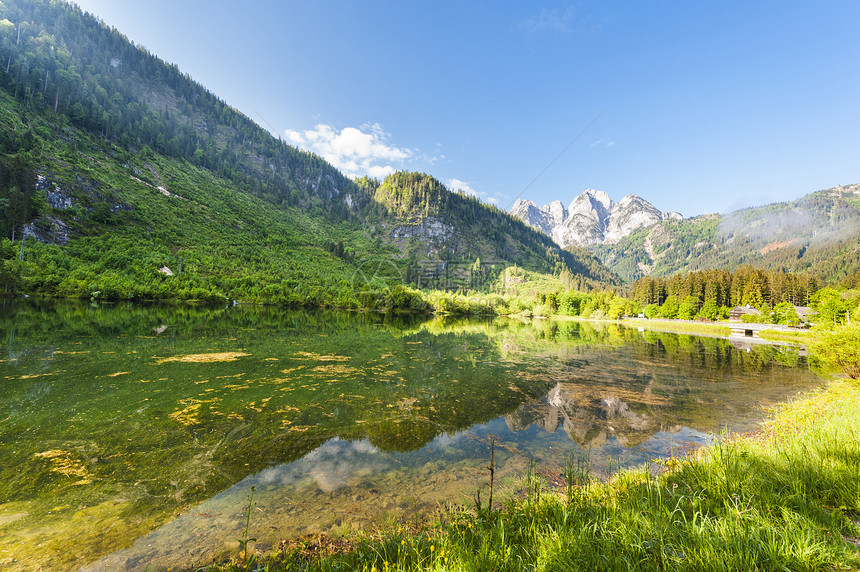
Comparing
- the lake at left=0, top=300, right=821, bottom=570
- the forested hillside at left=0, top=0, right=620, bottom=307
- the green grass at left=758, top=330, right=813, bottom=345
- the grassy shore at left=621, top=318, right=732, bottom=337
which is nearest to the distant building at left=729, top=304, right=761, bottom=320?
the grassy shore at left=621, top=318, right=732, bottom=337

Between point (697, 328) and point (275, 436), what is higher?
point (697, 328)

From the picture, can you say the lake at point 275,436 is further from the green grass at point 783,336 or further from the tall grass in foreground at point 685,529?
the green grass at point 783,336

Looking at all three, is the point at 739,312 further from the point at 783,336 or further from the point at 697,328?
the point at 783,336

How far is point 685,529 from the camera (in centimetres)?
345

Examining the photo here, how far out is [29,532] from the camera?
14.8 ft

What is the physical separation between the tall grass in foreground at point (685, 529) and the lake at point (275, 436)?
159 centimetres

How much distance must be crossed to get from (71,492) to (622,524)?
880 cm

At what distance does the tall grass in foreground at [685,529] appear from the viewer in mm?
2869

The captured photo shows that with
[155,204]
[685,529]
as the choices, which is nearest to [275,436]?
[685,529]

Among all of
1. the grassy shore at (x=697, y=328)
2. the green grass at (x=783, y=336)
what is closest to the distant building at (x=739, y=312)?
the grassy shore at (x=697, y=328)

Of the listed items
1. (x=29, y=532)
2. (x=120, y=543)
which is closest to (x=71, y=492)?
(x=29, y=532)

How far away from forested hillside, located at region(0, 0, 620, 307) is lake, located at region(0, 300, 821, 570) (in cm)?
5563

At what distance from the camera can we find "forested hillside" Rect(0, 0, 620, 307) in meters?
58.0

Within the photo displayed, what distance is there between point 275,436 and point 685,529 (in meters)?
8.58
